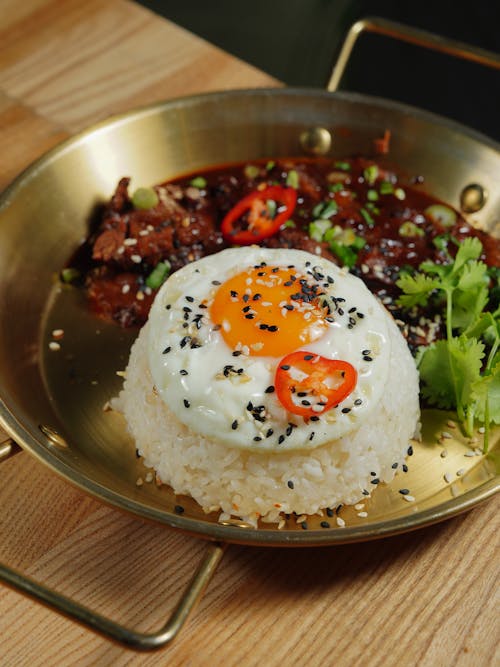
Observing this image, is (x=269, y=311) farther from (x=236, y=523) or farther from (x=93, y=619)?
(x=93, y=619)

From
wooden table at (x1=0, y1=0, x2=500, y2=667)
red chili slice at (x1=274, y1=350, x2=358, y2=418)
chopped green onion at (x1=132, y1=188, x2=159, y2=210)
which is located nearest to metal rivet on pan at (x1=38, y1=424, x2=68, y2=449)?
wooden table at (x1=0, y1=0, x2=500, y2=667)

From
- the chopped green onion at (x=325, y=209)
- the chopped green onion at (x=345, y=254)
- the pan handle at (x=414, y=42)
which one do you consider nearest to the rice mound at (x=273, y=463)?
the chopped green onion at (x=345, y=254)

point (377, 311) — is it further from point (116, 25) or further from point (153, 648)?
point (116, 25)

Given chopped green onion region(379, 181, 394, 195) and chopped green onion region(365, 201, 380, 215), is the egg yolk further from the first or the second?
chopped green onion region(379, 181, 394, 195)

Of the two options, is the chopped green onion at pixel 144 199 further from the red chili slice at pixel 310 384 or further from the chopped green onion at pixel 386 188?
the red chili slice at pixel 310 384

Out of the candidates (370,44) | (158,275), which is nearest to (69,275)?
(158,275)

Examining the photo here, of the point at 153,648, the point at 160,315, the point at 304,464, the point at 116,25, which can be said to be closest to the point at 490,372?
the point at 304,464

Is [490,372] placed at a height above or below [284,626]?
above
